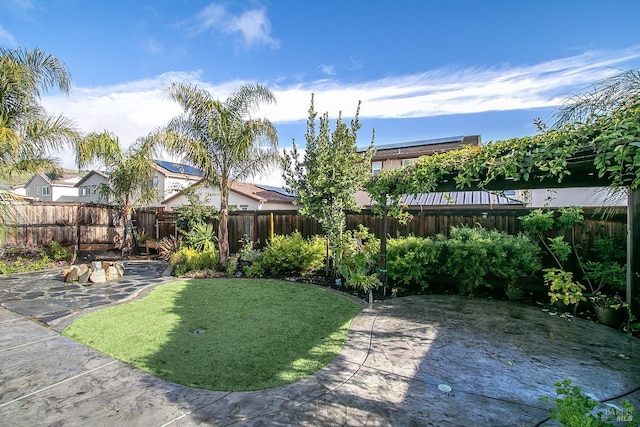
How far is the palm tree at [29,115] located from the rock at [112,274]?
3.61m

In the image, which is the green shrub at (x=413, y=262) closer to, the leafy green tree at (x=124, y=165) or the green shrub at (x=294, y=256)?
the green shrub at (x=294, y=256)

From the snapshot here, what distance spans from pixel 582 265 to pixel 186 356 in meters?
6.51

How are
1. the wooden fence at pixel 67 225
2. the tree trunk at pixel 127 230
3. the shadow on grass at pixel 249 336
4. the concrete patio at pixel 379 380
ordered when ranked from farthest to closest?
1. the tree trunk at pixel 127 230
2. the wooden fence at pixel 67 225
3. the shadow on grass at pixel 249 336
4. the concrete patio at pixel 379 380

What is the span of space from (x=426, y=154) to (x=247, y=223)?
1099 centimetres

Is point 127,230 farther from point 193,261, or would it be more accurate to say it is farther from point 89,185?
point 89,185

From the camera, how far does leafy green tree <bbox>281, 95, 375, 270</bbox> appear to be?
6.75m

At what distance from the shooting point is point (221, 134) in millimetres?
8055

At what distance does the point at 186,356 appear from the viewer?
11.4ft

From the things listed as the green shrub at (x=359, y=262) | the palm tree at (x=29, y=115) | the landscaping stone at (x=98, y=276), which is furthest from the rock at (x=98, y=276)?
the green shrub at (x=359, y=262)

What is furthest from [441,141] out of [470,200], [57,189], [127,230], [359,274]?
[57,189]

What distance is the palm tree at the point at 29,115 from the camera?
738 cm

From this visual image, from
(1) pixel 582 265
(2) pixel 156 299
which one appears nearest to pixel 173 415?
(2) pixel 156 299

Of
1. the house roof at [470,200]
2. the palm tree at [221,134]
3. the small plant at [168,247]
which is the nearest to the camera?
the palm tree at [221,134]

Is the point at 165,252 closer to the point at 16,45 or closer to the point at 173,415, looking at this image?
the point at 16,45
